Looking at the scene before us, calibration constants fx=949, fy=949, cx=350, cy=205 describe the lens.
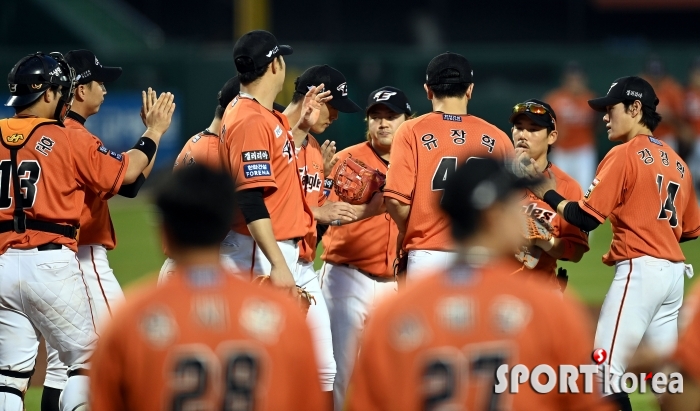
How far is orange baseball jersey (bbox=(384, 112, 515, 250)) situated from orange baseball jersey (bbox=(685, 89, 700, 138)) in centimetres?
1201

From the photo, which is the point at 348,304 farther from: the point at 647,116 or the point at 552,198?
the point at 647,116

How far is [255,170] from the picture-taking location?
15.5 ft

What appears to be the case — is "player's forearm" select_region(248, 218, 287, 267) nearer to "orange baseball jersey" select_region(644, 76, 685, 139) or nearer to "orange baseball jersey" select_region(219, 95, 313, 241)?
"orange baseball jersey" select_region(219, 95, 313, 241)

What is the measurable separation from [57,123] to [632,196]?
308 cm

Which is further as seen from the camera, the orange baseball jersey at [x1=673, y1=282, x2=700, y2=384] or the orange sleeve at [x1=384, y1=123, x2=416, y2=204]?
the orange sleeve at [x1=384, y1=123, x2=416, y2=204]

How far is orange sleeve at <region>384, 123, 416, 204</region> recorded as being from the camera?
5.21 m

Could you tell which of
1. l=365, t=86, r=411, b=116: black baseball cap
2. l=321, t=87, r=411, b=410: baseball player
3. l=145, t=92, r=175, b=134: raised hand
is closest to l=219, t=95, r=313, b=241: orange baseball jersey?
l=145, t=92, r=175, b=134: raised hand

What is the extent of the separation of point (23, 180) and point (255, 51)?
131cm

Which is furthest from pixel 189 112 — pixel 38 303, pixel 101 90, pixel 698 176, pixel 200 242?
pixel 200 242

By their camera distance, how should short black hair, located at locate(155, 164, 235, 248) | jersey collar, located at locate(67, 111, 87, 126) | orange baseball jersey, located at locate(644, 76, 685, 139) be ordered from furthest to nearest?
orange baseball jersey, located at locate(644, 76, 685, 139)
jersey collar, located at locate(67, 111, 87, 126)
short black hair, located at locate(155, 164, 235, 248)

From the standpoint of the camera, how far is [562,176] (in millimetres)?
5750

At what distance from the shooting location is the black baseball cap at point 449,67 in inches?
207

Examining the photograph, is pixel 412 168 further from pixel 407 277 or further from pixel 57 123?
pixel 57 123

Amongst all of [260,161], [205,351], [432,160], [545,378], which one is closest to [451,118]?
[432,160]
